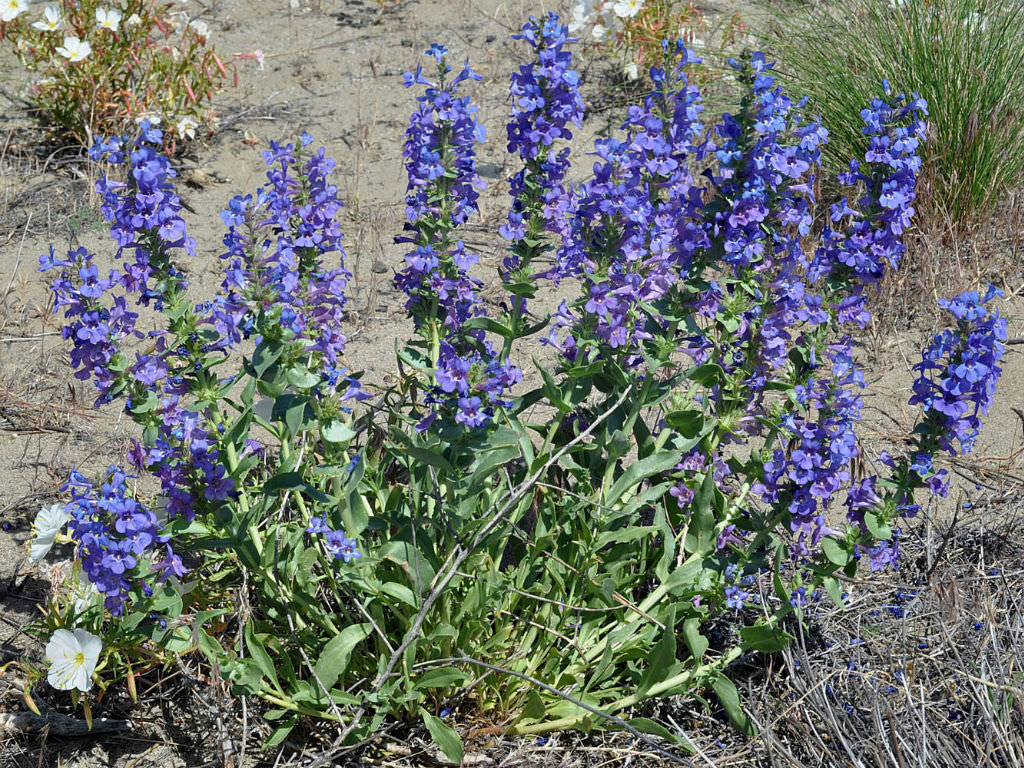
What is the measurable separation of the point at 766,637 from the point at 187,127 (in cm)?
379

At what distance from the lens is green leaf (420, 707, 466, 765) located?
2.16 metres

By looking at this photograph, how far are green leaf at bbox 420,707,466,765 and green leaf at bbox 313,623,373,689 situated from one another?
0.21 meters

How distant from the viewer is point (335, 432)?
2.13 metres

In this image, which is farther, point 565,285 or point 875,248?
point 565,285

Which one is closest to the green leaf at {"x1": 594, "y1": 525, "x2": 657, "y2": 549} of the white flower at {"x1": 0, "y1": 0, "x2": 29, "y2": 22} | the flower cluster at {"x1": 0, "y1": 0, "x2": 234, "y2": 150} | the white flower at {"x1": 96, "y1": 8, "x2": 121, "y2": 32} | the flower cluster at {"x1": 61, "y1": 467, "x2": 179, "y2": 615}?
the flower cluster at {"x1": 61, "y1": 467, "x2": 179, "y2": 615}

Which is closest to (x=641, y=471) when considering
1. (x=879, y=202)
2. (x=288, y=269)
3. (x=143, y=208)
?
(x=879, y=202)

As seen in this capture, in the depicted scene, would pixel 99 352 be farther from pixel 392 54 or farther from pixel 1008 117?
pixel 392 54

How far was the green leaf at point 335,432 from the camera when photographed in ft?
6.96

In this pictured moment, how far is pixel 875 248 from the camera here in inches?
90.0

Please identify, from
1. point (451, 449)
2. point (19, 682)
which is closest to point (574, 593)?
point (451, 449)

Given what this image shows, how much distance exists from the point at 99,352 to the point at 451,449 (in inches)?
28.7

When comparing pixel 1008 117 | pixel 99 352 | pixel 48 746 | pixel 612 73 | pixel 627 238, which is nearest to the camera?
pixel 99 352

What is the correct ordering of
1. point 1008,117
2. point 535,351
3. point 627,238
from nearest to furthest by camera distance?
point 627,238, point 535,351, point 1008,117

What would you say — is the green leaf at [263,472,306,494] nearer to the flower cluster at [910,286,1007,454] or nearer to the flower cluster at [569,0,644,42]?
the flower cluster at [910,286,1007,454]
